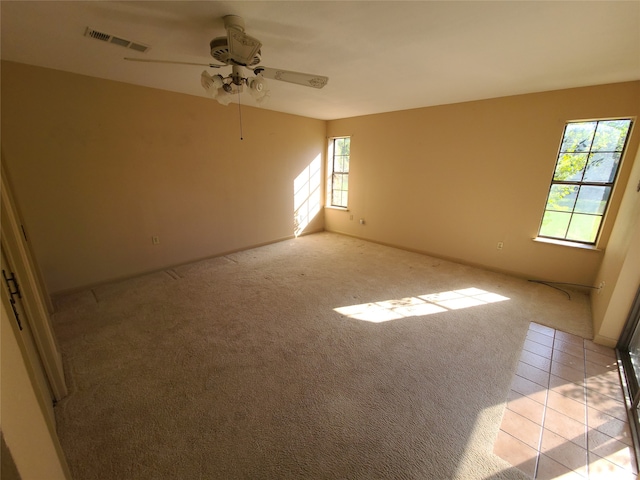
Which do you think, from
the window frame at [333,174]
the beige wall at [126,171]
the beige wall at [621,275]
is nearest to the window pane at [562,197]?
the beige wall at [621,275]

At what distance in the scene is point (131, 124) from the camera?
329 centimetres

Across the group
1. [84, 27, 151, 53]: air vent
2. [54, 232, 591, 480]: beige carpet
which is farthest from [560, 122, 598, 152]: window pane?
[84, 27, 151, 53]: air vent

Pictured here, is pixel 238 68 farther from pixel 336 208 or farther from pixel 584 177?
pixel 584 177

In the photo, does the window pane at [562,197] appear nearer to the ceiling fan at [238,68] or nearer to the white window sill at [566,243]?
the white window sill at [566,243]

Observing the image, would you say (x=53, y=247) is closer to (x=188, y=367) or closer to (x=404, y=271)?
(x=188, y=367)

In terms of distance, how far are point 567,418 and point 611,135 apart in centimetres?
327

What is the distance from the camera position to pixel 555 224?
11.6 feet

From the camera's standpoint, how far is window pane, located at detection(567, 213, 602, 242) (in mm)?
3270

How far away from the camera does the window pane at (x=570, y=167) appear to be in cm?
326

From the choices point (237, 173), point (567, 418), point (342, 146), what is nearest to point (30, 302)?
point (237, 173)

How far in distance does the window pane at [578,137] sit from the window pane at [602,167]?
16cm

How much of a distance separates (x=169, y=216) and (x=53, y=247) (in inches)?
49.3

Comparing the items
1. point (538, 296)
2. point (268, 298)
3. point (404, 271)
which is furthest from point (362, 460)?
point (538, 296)

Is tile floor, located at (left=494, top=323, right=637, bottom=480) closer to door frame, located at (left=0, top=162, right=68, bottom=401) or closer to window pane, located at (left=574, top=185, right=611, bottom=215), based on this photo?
window pane, located at (left=574, top=185, right=611, bottom=215)
